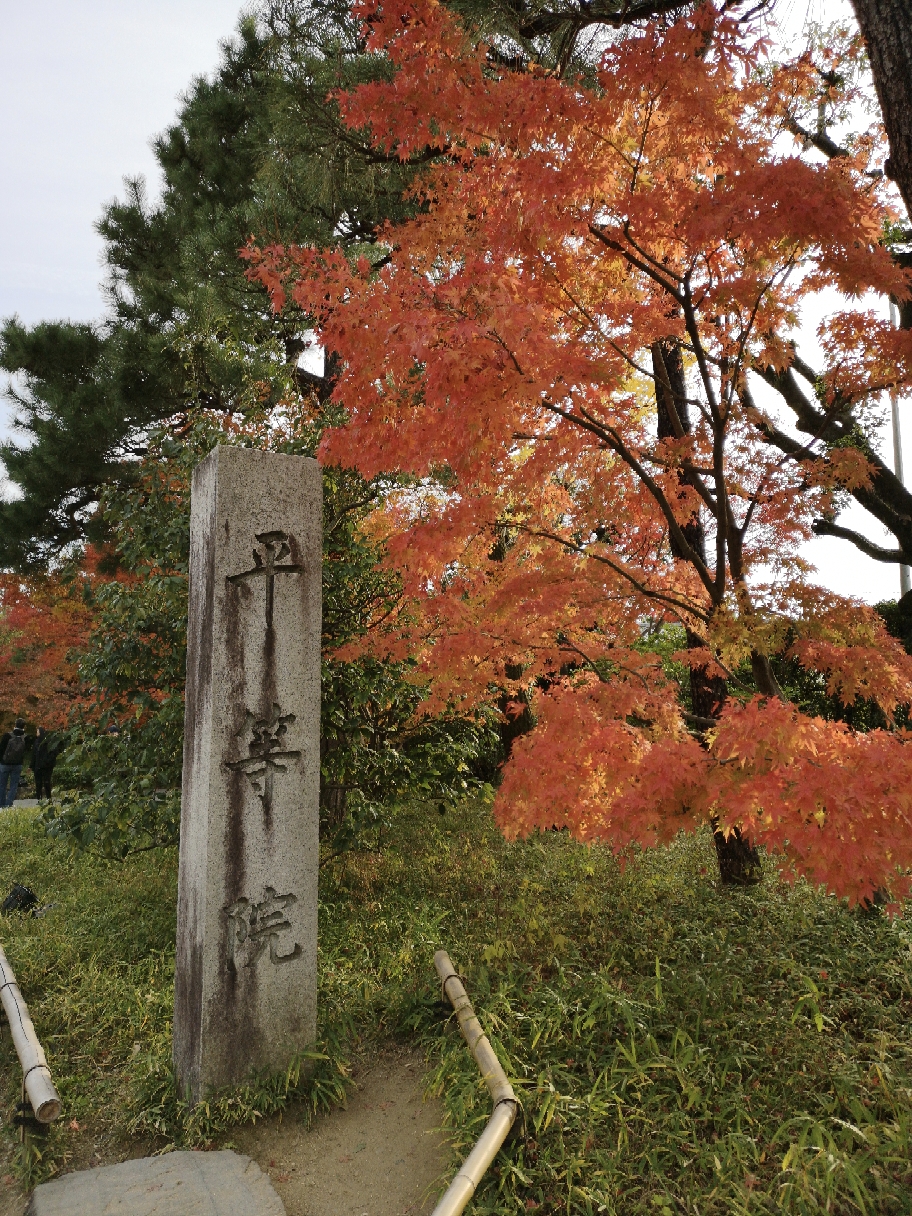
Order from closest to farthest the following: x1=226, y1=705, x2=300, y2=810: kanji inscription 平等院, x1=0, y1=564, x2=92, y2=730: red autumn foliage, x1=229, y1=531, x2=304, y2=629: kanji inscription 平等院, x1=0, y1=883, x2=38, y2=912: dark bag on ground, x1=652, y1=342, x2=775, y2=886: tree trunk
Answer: x1=226, y1=705, x2=300, y2=810: kanji inscription 平等院
x1=229, y1=531, x2=304, y2=629: kanji inscription 平等院
x1=652, y1=342, x2=775, y2=886: tree trunk
x1=0, y1=883, x2=38, y2=912: dark bag on ground
x1=0, y1=564, x2=92, y2=730: red autumn foliage

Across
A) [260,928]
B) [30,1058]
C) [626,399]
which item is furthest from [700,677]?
[30,1058]

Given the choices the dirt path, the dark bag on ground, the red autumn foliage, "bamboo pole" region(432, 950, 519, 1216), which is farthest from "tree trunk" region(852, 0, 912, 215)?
the red autumn foliage

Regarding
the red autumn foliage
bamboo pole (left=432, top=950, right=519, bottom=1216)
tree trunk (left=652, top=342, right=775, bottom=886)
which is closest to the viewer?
bamboo pole (left=432, top=950, right=519, bottom=1216)

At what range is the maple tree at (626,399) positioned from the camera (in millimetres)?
3869

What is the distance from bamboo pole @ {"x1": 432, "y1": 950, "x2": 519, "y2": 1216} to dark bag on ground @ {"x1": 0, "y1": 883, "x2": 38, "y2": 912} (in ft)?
14.8

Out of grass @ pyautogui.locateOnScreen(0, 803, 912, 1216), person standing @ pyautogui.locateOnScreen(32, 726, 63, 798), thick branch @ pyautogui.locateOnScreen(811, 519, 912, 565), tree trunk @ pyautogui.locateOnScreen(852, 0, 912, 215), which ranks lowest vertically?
grass @ pyautogui.locateOnScreen(0, 803, 912, 1216)

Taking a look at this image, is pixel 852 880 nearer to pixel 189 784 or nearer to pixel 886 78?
pixel 189 784

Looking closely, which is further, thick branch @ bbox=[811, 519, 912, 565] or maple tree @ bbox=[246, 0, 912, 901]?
thick branch @ bbox=[811, 519, 912, 565]

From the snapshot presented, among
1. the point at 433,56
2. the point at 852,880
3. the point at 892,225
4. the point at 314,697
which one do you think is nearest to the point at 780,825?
the point at 852,880

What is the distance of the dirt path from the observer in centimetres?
353

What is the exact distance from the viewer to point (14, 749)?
13.6 metres

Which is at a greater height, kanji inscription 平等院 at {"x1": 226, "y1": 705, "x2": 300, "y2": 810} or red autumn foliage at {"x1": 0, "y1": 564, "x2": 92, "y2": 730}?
red autumn foliage at {"x1": 0, "y1": 564, "x2": 92, "y2": 730}

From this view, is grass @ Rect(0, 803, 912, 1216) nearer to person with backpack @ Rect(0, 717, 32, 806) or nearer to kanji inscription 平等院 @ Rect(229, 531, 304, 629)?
kanji inscription 平等院 @ Rect(229, 531, 304, 629)

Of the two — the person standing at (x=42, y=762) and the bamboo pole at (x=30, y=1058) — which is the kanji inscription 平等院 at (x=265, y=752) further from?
the person standing at (x=42, y=762)
